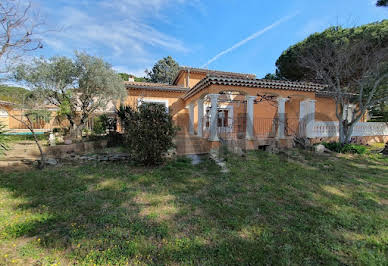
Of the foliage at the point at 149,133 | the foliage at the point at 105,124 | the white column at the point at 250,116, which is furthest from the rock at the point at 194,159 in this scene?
the foliage at the point at 105,124

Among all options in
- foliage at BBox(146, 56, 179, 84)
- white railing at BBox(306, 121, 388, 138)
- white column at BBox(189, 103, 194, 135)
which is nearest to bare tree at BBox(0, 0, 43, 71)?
white column at BBox(189, 103, 194, 135)

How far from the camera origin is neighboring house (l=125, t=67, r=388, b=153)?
338 inches

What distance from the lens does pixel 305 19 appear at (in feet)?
35.2

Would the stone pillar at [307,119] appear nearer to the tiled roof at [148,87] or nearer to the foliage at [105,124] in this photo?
the tiled roof at [148,87]

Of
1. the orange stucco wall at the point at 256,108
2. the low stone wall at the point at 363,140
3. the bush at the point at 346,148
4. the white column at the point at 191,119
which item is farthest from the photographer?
the white column at the point at 191,119

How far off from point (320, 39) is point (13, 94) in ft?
61.3

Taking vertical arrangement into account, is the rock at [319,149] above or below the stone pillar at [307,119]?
below

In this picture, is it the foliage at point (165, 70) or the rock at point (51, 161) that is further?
the foliage at point (165, 70)

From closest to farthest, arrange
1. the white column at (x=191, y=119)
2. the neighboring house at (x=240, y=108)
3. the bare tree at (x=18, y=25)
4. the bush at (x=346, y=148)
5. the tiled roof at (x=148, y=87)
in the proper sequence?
the bare tree at (x=18, y=25) < the neighboring house at (x=240, y=108) < the bush at (x=346, y=148) < the tiled roof at (x=148, y=87) < the white column at (x=191, y=119)

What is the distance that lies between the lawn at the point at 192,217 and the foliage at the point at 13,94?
4.39 m

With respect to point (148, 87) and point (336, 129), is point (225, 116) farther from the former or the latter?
point (336, 129)

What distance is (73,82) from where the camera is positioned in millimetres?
8727

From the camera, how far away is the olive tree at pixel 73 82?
796cm

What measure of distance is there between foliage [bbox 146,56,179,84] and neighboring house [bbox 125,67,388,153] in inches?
822
